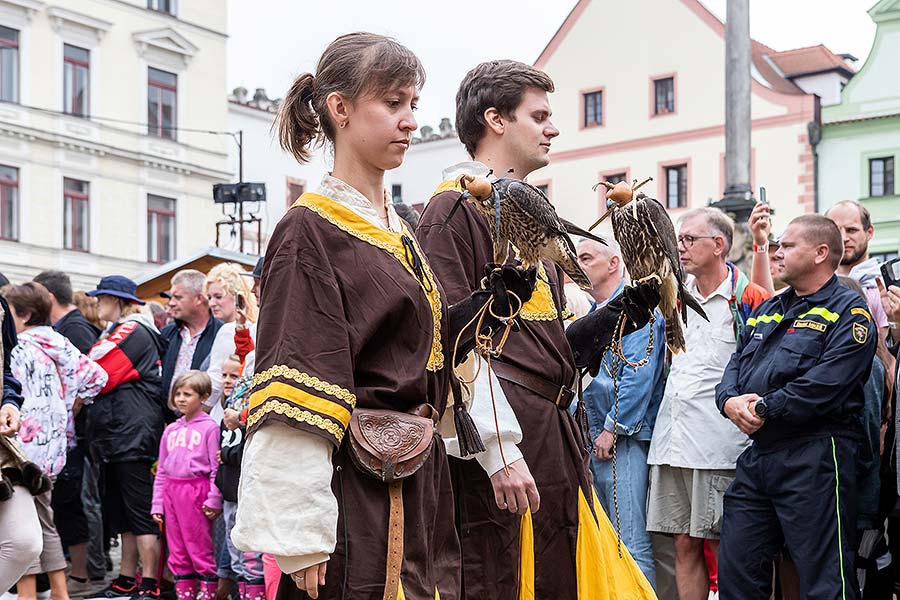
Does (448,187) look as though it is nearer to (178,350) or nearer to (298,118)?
(298,118)

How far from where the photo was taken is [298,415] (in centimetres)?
292

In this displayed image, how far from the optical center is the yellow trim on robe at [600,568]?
3969 mm

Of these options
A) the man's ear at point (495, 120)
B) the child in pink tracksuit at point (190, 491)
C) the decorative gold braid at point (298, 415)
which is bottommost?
the child in pink tracksuit at point (190, 491)

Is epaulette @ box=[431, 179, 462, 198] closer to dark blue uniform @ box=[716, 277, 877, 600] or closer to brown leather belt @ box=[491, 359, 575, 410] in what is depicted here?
brown leather belt @ box=[491, 359, 575, 410]

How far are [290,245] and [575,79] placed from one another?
1415 inches

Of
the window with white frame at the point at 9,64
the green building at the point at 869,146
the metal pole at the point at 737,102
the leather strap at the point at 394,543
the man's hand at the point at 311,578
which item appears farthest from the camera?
the green building at the point at 869,146

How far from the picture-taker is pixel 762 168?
33.6m

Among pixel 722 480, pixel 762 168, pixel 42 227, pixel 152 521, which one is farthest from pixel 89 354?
pixel 762 168

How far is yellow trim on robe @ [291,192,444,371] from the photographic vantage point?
318 centimetres

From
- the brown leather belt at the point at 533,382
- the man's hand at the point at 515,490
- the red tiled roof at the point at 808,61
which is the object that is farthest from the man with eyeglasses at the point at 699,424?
the red tiled roof at the point at 808,61

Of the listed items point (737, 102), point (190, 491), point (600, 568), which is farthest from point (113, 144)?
point (600, 568)

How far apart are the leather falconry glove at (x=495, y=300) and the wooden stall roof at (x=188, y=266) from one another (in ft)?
33.3

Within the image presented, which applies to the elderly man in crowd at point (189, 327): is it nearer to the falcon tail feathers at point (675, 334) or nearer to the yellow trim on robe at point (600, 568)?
the yellow trim on robe at point (600, 568)

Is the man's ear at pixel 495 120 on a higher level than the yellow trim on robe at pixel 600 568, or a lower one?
higher
